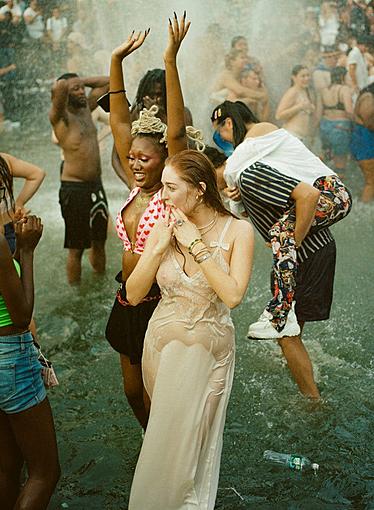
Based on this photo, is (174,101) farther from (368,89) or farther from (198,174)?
(368,89)

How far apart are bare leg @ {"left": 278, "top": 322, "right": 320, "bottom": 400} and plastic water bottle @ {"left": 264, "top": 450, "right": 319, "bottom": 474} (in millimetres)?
543

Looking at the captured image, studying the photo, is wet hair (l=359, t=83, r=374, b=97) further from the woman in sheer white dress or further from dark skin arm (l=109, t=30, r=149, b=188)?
the woman in sheer white dress

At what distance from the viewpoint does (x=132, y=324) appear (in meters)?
3.81

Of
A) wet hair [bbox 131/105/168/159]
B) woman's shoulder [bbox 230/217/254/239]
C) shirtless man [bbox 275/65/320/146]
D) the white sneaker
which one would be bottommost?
the white sneaker

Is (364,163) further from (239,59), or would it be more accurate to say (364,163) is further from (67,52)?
(67,52)

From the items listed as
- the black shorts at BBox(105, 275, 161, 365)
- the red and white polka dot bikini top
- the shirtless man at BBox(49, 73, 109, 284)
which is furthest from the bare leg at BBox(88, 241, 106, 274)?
the red and white polka dot bikini top

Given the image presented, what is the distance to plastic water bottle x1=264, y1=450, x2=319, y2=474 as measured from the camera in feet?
12.8

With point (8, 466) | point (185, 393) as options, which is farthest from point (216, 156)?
point (8, 466)

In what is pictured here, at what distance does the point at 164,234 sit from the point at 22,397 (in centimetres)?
78

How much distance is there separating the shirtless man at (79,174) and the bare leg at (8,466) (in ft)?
12.6

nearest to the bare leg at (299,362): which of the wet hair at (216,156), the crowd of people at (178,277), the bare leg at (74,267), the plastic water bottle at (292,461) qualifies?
the crowd of people at (178,277)

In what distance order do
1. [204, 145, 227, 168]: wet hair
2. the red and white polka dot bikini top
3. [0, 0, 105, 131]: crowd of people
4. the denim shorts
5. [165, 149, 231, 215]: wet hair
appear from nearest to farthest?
1. the denim shorts
2. [165, 149, 231, 215]: wet hair
3. the red and white polka dot bikini top
4. [204, 145, 227, 168]: wet hair
5. [0, 0, 105, 131]: crowd of people

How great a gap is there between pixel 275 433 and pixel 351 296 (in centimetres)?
248

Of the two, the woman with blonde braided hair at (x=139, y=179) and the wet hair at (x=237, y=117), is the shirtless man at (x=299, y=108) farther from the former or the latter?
the woman with blonde braided hair at (x=139, y=179)
